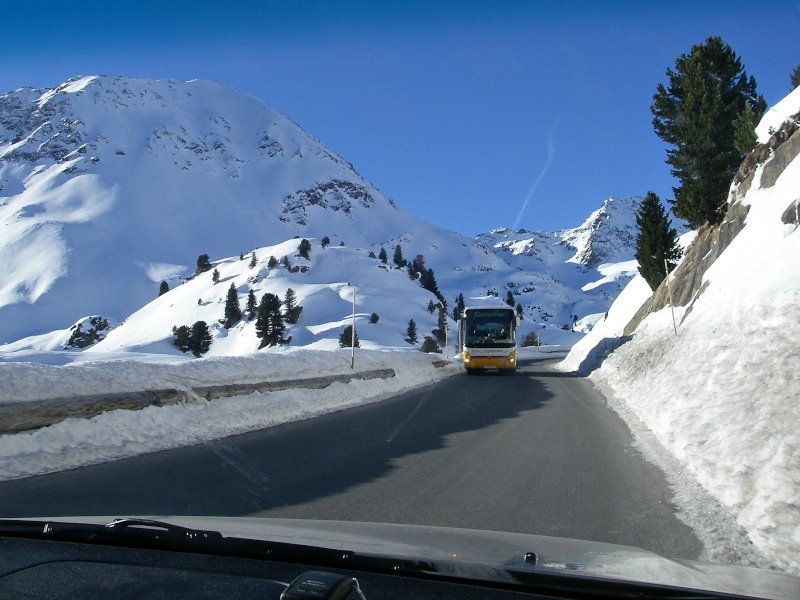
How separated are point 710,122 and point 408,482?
30.2 metres

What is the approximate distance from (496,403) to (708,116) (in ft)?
72.5

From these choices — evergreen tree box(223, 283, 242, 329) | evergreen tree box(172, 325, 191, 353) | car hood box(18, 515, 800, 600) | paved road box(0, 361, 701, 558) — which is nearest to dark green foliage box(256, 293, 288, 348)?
evergreen tree box(223, 283, 242, 329)

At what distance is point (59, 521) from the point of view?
3.63 m

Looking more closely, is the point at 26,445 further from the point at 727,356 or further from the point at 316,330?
the point at 316,330

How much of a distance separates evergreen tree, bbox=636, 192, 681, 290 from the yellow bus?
39.2ft

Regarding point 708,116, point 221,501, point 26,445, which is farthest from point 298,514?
point 708,116

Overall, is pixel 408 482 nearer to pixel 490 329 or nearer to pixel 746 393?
pixel 746 393

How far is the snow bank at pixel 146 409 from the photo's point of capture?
852 cm

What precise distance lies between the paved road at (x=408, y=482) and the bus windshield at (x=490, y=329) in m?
19.0

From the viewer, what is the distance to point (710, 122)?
1246 inches

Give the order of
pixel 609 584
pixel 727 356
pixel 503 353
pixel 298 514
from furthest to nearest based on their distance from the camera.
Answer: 1. pixel 503 353
2. pixel 727 356
3. pixel 298 514
4. pixel 609 584

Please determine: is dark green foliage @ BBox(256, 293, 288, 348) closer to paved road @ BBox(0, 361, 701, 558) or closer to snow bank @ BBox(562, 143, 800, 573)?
snow bank @ BBox(562, 143, 800, 573)

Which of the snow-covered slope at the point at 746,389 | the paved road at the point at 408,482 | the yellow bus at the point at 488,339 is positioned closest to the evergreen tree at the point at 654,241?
the yellow bus at the point at 488,339

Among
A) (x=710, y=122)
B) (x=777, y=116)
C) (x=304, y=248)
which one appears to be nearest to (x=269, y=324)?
(x=304, y=248)
